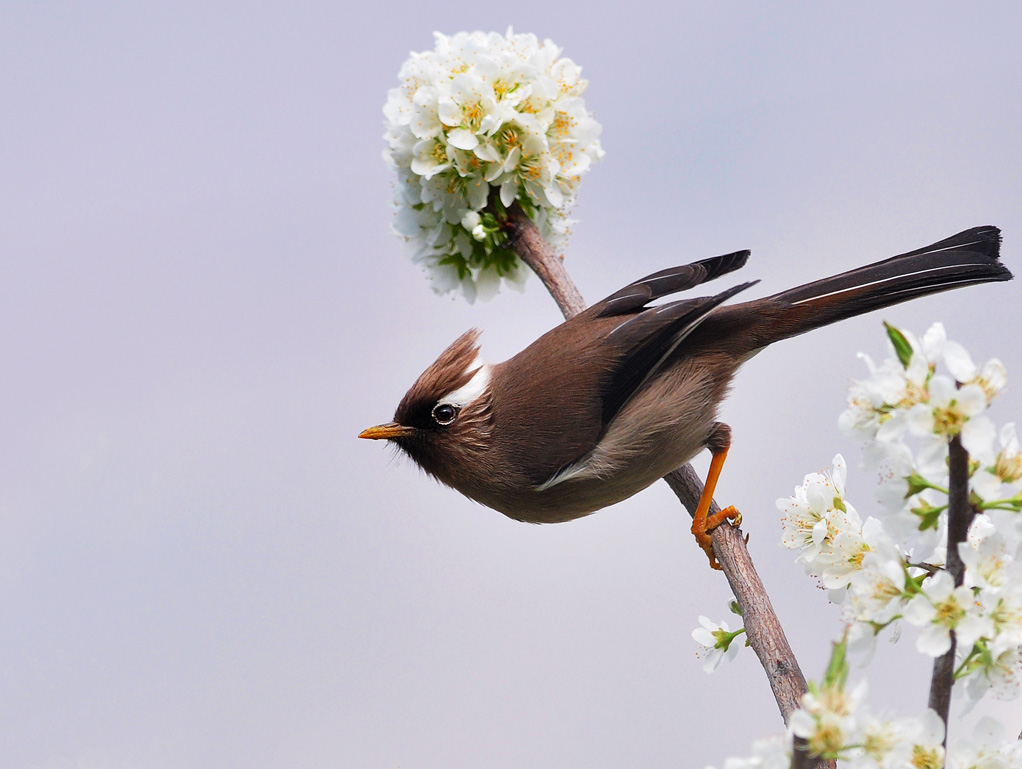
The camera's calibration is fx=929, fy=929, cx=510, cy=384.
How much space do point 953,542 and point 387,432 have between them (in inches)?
92.7

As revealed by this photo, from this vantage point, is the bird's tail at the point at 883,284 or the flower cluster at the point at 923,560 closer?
the flower cluster at the point at 923,560

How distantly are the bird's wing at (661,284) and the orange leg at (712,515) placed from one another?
683 mm

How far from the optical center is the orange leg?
11.5ft

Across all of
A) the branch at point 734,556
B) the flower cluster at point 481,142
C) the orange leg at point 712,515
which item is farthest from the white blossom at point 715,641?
the flower cluster at point 481,142

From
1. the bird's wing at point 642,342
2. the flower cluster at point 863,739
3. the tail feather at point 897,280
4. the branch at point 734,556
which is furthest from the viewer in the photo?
the bird's wing at point 642,342

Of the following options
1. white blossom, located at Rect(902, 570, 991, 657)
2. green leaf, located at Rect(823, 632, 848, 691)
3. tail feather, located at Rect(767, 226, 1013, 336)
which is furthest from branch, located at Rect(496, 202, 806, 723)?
green leaf, located at Rect(823, 632, 848, 691)

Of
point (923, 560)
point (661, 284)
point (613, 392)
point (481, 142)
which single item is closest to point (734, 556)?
point (613, 392)

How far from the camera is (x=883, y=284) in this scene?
3.47 m

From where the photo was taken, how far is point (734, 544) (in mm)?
3338

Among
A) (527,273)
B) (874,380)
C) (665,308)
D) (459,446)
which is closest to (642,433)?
(665,308)

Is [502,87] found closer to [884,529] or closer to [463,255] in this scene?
[463,255]

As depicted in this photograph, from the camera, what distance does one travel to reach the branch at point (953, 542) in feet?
5.67

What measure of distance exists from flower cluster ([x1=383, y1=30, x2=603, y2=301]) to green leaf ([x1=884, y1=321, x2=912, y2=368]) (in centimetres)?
225

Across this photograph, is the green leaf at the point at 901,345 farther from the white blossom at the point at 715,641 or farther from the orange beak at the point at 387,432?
the orange beak at the point at 387,432
